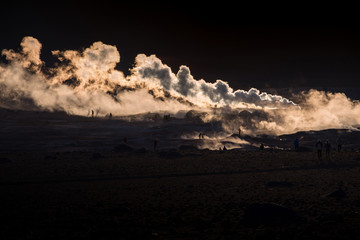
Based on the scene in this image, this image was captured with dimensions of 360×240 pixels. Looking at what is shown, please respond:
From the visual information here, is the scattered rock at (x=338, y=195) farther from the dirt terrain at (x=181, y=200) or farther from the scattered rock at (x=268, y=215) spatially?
the scattered rock at (x=268, y=215)

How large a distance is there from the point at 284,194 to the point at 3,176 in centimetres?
3226

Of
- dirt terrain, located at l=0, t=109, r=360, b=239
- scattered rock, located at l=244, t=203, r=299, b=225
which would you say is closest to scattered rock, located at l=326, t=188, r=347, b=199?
dirt terrain, located at l=0, t=109, r=360, b=239

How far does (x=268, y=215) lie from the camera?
2152 centimetres

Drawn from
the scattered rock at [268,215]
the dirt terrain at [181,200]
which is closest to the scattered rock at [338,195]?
the dirt terrain at [181,200]

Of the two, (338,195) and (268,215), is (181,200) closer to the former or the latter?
(268,215)

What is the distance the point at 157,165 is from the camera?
54.4m

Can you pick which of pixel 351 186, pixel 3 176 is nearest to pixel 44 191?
pixel 3 176

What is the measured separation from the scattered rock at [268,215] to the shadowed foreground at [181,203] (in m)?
0.06

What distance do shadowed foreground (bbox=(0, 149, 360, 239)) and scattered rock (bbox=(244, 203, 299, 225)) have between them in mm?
58

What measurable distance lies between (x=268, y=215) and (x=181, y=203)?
7832 millimetres

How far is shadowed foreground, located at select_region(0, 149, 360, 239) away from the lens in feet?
65.3

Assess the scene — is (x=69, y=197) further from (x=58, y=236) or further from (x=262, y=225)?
(x=262, y=225)

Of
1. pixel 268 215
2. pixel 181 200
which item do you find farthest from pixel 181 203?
pixel 268 215

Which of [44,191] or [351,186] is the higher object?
[351,186]
